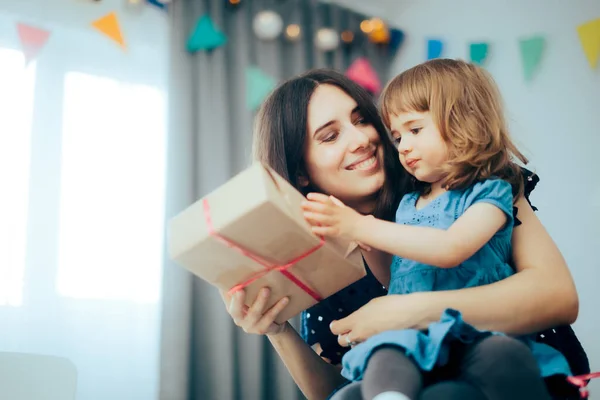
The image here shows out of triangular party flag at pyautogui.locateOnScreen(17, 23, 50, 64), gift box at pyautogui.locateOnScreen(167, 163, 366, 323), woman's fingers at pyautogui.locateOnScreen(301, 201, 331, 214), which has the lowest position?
gift box at pyautogui.locateOnScreen(167, 163, 366, 323)

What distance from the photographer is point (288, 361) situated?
1.59 metres

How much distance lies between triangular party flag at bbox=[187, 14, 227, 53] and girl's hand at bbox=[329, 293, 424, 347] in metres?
1.86

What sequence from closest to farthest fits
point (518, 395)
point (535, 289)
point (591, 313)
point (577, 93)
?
point (518, 395) → point (535, 289) → point (591, 313) → point (577, 93)

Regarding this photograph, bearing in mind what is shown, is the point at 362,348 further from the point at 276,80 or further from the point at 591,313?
the point at 276,80

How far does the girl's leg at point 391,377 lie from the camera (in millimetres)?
979

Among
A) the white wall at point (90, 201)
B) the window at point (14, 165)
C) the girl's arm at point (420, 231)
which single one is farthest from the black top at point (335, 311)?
the window at point (14, 165)

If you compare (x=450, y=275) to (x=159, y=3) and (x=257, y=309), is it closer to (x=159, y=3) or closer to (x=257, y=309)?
(x=257, y=309)

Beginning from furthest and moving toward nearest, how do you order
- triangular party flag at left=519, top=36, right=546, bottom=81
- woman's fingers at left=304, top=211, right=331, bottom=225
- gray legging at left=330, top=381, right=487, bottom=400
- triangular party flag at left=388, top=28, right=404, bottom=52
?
triangular party flag at left=388, top=28, right=404, bottom=52
triangular party flag at left=519, top=36, right=546, bottom=81
woman's fingers at left=304, top=211, right=331, bottom=225
gray legging at left=330, top=381, right=487, bottom=400

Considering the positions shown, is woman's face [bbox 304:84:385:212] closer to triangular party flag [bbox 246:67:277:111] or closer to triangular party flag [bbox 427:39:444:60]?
triangular party flag [bbox 246:67:277:111]

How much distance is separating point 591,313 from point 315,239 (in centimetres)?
156

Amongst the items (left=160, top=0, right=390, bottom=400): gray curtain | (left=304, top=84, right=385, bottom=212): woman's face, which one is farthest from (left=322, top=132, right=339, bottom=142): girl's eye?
(left=160, top=0, right=390, bottom=400): gray curtain

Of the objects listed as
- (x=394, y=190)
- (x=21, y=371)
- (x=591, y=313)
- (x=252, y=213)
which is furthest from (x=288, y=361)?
(x=591, y=313)

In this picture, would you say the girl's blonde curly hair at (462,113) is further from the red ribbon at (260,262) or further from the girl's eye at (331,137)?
the red ribbon at (260,262)

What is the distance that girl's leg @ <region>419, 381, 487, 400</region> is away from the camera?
974 millimetres
